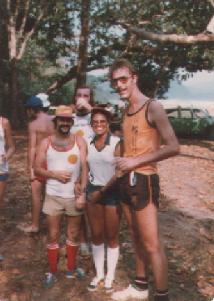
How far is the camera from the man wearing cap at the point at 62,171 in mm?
5289

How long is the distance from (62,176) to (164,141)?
1.40 m

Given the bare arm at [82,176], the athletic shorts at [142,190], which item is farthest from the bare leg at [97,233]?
the athletic shorts at [142,190]

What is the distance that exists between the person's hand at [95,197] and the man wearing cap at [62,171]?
109mm

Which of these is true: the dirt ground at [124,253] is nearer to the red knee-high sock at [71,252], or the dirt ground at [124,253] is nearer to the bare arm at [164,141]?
the red knee-high sock at [71,252]

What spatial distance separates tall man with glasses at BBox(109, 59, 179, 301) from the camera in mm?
4332

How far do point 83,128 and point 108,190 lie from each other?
1.16 metres

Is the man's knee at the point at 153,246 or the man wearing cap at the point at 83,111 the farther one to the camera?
the man wearing cap at the point at 83,111

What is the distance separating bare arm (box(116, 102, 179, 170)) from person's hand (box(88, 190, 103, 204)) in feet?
2.68

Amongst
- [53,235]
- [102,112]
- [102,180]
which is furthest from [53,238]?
[102,112]

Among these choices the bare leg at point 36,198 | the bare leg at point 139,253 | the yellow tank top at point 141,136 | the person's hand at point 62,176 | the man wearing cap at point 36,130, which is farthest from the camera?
the bare leg at point 36,198

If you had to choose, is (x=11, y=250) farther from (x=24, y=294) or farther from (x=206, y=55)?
(x=206, y=55)

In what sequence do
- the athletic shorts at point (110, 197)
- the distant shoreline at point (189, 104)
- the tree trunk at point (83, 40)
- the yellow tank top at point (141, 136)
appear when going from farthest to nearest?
the distant shoreline at point (189, 104) < the tree trunk at point (83, 40) < the athletic shorts at point (110, 197) < the yellow tank top at point (141, 136)

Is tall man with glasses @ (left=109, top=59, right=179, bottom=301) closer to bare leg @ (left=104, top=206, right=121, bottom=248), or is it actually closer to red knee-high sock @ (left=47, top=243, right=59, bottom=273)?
bare leg @ (left=104, top=206, right=121, bottom=248)

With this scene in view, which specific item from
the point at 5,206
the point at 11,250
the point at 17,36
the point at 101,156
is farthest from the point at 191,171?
the point at 17,36
